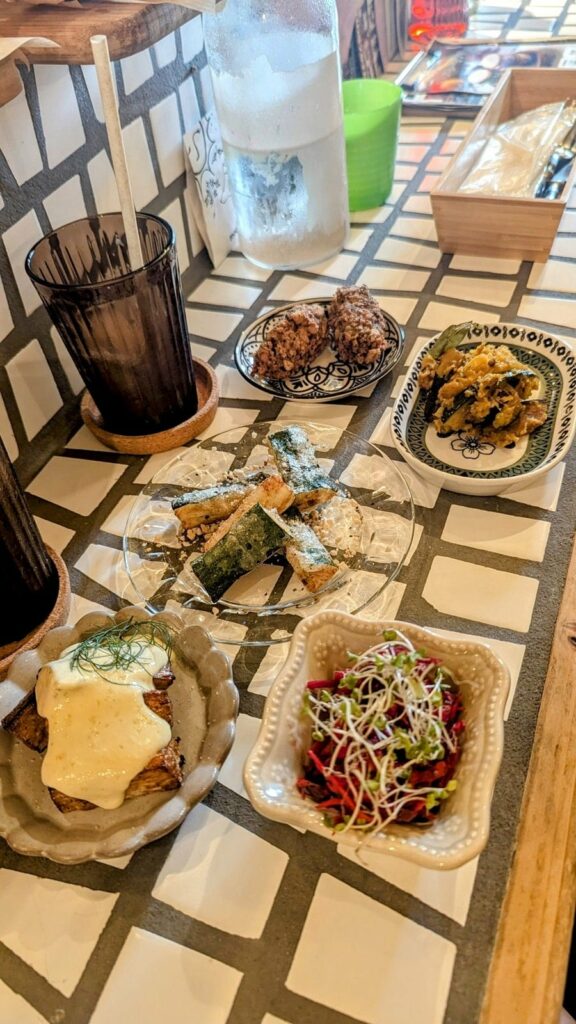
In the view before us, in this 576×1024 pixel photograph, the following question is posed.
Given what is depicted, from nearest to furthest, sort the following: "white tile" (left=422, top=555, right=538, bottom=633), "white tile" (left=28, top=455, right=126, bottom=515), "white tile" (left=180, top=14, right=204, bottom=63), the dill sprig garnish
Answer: the dill sprig garnish → "white tile" (left=422, top=555, right=538, bottom=633) → "white tile" (left=28, top=455, right=126, bottom=515) → "white tile" (left=180, top=14, right=204, bottom=63)

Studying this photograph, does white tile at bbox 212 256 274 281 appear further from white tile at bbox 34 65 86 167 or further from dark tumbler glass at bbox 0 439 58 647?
dark tumbler glass at bbox 0 439 58 647

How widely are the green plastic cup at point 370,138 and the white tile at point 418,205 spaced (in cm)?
4

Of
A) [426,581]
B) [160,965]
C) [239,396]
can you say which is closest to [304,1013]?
[160,965]

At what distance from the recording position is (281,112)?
3.63 ft

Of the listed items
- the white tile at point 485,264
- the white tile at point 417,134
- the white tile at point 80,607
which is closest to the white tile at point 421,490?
the white tile at point 80,607

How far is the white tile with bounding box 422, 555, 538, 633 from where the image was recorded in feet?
2.48

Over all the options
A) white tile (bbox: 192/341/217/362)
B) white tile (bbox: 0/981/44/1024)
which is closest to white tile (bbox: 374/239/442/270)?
white tile (bbox: 192/341/217/362)

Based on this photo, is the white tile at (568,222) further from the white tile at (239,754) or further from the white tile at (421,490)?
the white tile at (239,754)

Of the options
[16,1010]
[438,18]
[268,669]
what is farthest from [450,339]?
[438,18]

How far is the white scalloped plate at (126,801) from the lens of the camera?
58 cm

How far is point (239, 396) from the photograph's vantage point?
107 centimetres

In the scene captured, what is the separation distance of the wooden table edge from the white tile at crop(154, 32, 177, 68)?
39.5 inches

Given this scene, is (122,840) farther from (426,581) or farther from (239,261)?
(239,261)

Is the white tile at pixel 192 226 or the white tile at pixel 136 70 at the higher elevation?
the white tile at pixel 136 70
